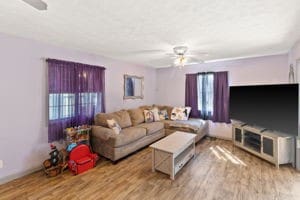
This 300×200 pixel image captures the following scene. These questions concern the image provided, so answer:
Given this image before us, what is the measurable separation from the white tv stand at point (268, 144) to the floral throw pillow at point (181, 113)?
150 centimetres

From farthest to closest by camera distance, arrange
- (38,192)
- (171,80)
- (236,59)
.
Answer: (171,80) < (236,59) < (38,192)

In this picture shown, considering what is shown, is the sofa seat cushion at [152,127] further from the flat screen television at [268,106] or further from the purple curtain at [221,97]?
the flat screen television at [268,106]

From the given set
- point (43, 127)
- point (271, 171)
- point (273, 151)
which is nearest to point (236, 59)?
point (273, 151)

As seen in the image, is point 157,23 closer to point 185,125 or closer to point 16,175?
point 185,125

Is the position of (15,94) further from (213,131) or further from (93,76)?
(213,131)

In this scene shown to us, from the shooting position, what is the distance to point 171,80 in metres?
5.48

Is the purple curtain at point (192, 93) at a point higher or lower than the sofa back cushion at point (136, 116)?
higher

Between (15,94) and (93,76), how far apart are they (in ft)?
4.73

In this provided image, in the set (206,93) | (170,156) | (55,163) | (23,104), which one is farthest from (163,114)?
(23,104)

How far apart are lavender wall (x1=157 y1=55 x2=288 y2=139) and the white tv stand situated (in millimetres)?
864

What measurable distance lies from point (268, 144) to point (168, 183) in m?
2.13

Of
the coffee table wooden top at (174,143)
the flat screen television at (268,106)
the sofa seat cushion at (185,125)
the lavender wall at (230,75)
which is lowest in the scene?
the coffee table wooden top at (174,143)

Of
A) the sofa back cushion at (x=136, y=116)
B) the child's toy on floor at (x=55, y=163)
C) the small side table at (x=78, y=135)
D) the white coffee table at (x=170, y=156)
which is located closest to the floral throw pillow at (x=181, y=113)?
the sofa back cushion at (x=136, y=116)

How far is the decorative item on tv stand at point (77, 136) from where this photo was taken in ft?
9.50
